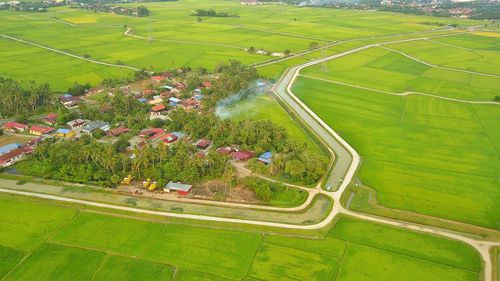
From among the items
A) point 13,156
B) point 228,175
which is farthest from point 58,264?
point 13,156

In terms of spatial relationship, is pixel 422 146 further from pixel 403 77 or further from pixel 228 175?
pixel 403 77

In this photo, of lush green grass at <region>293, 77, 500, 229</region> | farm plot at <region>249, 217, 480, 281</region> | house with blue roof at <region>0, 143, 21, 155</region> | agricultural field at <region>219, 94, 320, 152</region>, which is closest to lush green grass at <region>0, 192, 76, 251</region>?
house with blue roof at <region>0, 143, 21, 155</region>

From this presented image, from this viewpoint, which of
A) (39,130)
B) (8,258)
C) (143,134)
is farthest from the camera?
(39,130)

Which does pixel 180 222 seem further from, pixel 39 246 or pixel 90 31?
pixel 90 31

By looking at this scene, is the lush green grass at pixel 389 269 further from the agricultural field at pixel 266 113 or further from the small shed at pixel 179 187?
the agricultural field at pixel 266 113

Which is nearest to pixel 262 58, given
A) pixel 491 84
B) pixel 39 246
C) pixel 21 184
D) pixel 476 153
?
pixel 491 84

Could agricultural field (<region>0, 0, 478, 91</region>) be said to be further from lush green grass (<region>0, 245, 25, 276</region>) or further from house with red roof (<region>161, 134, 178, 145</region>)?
lush green grass (<region>0, 245, 25, 276</region>)
